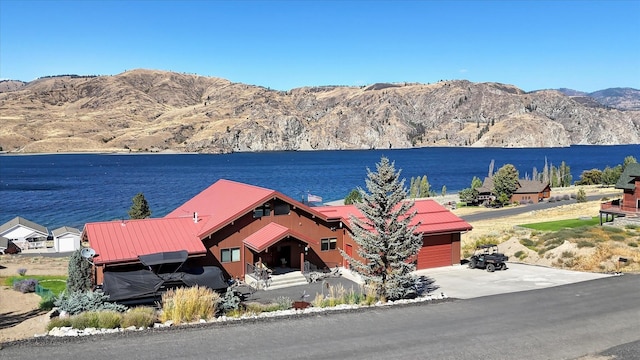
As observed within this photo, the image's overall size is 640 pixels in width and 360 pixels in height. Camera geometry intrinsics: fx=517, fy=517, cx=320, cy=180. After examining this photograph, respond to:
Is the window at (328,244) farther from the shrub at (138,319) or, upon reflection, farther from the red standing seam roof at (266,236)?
the shrub at (138,319)

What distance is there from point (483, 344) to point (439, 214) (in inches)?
780

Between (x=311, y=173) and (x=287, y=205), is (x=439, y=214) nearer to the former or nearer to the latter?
(x=287, y=205)

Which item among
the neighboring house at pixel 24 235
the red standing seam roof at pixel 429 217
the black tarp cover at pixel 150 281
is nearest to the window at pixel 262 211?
the red standing seam roof at pixel 429 217

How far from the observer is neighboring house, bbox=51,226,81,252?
2119 inches

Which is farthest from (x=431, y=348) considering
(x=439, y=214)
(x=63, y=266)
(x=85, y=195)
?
(x=85, y=195)

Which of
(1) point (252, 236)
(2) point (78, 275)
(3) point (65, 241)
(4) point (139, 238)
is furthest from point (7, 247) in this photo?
(1) point (252, 236)

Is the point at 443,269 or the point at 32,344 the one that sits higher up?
the point at 32,344

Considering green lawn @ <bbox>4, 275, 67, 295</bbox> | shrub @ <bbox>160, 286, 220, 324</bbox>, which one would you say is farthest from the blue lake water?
shrub @ <bbox>160, 286, 220, 324</bbox>

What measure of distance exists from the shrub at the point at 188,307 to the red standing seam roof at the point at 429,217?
14.7 metres

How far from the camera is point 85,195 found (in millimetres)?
113688

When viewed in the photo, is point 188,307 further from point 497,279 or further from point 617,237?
point 617,237

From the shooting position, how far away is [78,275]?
24812 mm

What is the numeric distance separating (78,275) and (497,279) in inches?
859

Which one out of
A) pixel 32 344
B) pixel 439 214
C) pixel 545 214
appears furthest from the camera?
pixel 545 214
